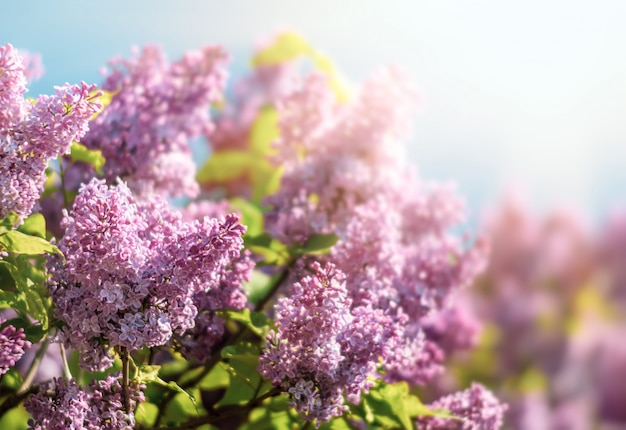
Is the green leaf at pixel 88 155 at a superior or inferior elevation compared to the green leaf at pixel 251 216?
inferior

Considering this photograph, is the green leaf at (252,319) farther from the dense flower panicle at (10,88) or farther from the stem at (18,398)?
the dense flower panicle at (10,88)

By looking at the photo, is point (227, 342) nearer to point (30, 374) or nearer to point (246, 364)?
point (246, 364)

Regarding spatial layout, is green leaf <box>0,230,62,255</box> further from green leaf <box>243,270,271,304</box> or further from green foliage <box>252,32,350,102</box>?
green foliage <box>252,32,350,102</box>

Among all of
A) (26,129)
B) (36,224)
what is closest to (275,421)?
(36,224)

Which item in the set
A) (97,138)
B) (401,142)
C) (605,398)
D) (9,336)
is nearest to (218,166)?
(401,142)

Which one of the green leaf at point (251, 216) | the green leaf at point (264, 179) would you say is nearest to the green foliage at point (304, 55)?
the green leaf at point (264, 179)

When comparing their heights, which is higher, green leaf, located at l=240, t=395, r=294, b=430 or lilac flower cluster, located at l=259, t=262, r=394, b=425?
green leaf, located at l=240, t=395, r=294, b=430

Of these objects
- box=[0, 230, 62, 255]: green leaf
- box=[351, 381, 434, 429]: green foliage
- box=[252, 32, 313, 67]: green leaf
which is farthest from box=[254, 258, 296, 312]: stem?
box=[252, 32, 313, 67]: green leaf
